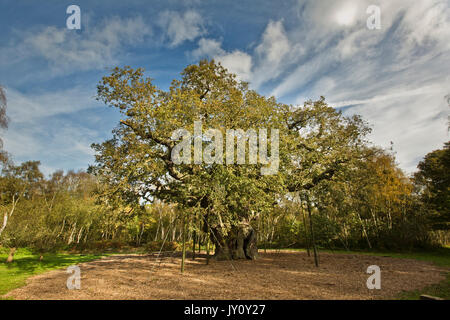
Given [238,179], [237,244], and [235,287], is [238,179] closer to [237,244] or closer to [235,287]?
[235,287]

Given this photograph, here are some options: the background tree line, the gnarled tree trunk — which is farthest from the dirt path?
the gnarled tree trunk

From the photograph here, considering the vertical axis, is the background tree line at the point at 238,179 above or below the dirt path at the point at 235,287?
above

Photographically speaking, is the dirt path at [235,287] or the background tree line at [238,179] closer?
the dirt path at [235,287]

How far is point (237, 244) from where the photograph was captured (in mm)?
16016

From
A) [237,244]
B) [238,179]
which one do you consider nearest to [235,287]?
[238,179]

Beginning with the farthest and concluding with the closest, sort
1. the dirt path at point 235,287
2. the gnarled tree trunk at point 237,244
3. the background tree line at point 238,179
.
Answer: the gnarled tree trunk at point 237,244 < the background tree line at point 238,179 < the dirt path at point 235,287

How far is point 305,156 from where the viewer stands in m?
14.1

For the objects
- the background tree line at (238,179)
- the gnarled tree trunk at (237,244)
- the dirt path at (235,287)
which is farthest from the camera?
the gnarled tree trunk at (237,244)

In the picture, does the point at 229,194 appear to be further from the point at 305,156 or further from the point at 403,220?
the point at 403,220

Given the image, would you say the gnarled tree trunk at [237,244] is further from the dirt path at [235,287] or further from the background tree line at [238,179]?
the dirt path at [235,287]

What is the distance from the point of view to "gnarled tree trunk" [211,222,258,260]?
15687 mm

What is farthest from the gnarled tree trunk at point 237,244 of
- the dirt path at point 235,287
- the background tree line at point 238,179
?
the dirt path at point 235,287

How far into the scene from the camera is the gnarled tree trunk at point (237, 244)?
618 inches
